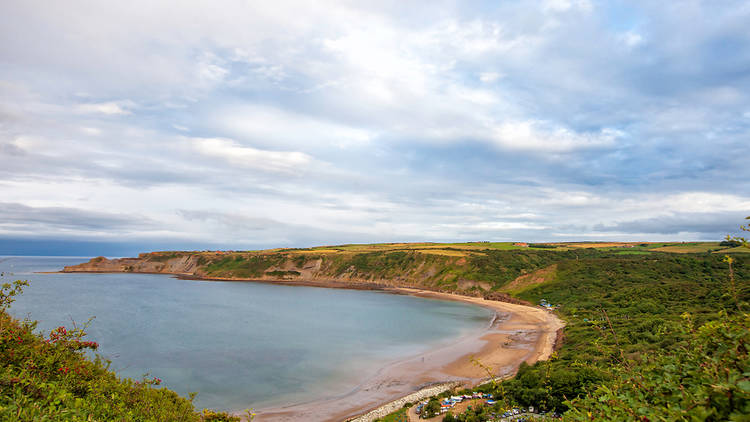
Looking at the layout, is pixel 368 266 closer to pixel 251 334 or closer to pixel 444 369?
pixel 251 334

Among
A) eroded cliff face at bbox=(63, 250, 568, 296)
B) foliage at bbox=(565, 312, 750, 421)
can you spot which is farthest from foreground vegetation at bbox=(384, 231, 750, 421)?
eroded cliff face at bbox=(63, 250, 568, 296)

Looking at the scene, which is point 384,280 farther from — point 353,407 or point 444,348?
point 353,407

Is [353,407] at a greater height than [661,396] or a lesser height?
lesser

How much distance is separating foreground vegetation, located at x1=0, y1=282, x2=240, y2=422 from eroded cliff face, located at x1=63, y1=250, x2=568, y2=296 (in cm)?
8362

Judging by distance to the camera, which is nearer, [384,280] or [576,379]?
[576,379]

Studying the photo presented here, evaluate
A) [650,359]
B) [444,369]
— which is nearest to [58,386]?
[650,359]

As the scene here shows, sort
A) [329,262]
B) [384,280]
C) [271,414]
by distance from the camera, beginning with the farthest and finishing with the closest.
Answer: [329,262] → [384,280] → [271,414]

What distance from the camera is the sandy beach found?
80.5 feet

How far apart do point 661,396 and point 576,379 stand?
1643 centimetres

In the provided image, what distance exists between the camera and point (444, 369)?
33.2 meters

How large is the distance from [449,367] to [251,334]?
1123 inches

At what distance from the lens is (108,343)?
4141 cm

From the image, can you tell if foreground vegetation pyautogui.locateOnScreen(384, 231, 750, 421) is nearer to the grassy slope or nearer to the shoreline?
the grassy slope

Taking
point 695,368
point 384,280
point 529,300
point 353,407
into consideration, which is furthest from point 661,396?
point 384,280
